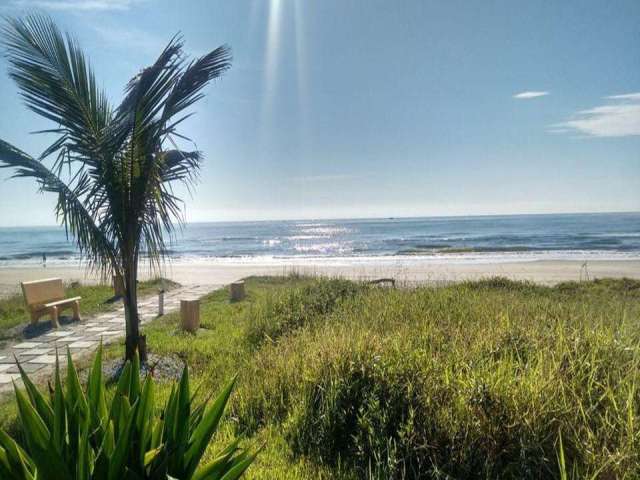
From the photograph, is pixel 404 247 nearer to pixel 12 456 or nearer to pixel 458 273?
pixel 458 273

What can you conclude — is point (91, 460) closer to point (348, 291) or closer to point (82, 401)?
point (82, 401)

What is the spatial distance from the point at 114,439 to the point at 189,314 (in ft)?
19.3

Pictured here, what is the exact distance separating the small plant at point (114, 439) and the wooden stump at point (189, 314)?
17.9 ft

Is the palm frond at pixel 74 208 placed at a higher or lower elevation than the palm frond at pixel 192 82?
lower

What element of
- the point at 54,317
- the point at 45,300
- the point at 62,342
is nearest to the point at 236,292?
the point at 54,317

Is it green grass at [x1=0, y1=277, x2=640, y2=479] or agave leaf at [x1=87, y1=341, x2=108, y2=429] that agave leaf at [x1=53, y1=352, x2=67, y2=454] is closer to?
agave leaf at [x1=87, y1=341, x2=108, y2=429]

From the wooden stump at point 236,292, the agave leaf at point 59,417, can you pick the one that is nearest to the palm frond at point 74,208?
the agave leaf at point 59,417

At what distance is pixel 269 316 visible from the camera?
6.76 meters

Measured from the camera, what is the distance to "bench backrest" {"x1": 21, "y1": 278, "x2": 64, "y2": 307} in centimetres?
816

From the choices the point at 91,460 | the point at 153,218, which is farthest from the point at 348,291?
the point at 91,460

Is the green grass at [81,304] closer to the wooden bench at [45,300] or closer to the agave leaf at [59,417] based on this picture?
the wooden bench at [45,300]

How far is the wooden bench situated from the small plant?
7.71 metres

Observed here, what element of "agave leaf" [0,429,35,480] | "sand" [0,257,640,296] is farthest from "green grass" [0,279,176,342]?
"agave leaf" [0,429,35,480]

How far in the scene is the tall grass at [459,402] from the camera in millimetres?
2352
